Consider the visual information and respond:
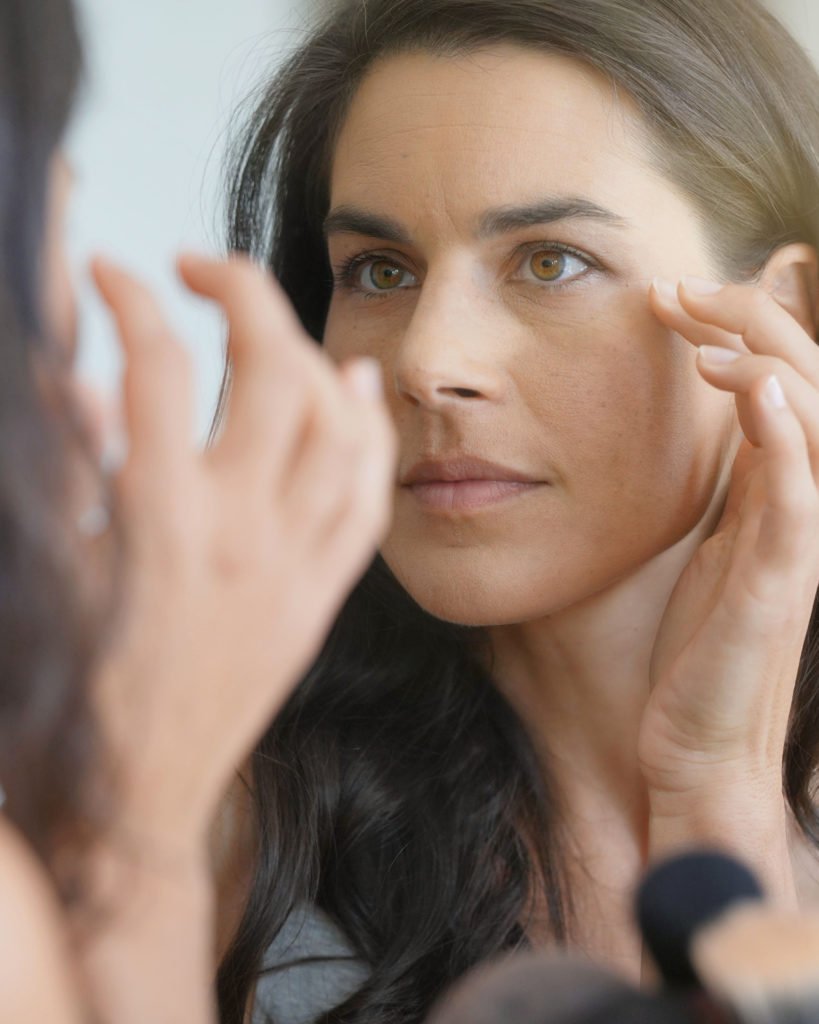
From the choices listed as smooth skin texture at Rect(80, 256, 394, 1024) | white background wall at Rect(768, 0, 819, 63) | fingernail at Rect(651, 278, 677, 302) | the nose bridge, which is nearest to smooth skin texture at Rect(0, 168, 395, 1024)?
smooth skin texture at Rect(80, 256, 394, 1024)

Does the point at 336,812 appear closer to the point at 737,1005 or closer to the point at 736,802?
the point at 736,802

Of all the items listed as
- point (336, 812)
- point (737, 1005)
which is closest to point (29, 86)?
point (737, 1005)

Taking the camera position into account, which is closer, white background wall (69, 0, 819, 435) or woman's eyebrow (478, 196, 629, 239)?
woman's eyebrow (478, 196, 629, 239)

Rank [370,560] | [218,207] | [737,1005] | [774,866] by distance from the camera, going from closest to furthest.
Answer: [737,1005] < [774,866] < [370,560] < [218,207]

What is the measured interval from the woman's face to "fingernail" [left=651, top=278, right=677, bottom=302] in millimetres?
15

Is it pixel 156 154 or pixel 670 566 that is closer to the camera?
pixel 670 566

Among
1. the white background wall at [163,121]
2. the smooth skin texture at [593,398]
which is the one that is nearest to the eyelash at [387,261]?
the smooth skin texture at [593,398]

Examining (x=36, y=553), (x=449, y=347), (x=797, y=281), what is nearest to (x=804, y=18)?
(x=797, y=281)

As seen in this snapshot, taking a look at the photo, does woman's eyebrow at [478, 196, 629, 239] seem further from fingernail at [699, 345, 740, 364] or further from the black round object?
the black round object

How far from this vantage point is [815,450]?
80 centimetres

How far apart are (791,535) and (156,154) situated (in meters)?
0.82

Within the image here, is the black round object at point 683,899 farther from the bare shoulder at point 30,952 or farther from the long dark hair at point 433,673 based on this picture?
the long dark hair at point 433,673

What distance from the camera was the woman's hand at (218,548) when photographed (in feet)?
1.38

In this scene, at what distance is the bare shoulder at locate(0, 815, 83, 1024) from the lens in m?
0.35
